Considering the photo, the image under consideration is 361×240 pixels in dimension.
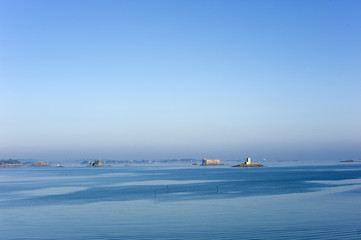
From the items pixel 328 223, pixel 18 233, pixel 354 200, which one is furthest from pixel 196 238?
pixel 354 200

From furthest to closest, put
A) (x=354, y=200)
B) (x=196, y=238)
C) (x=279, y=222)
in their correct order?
1. (x=354, y=200)
2. (x=279, y=222)
3. (x=196, y=238)

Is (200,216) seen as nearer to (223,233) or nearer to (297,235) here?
(223,233)

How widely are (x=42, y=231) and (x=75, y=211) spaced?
9.13m

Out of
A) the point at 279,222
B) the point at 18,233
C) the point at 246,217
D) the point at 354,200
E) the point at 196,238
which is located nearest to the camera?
the point at 196,238

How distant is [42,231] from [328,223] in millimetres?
20434

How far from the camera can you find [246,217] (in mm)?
29438

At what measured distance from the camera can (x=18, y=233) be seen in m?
24.9

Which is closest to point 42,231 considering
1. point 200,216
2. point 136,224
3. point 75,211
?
point 136,224

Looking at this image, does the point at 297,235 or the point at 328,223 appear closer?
the point at 297,235

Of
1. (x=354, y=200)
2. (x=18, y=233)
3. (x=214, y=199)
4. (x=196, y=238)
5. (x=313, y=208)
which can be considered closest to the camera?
(x=196, y=238)

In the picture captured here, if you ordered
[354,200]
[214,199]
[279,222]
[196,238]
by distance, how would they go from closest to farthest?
[196,238] < [279,222] < [354,200] < [214,199]

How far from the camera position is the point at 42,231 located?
83.8 feet

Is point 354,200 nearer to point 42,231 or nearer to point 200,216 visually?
point 200,216

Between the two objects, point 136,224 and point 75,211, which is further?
point 75,211
